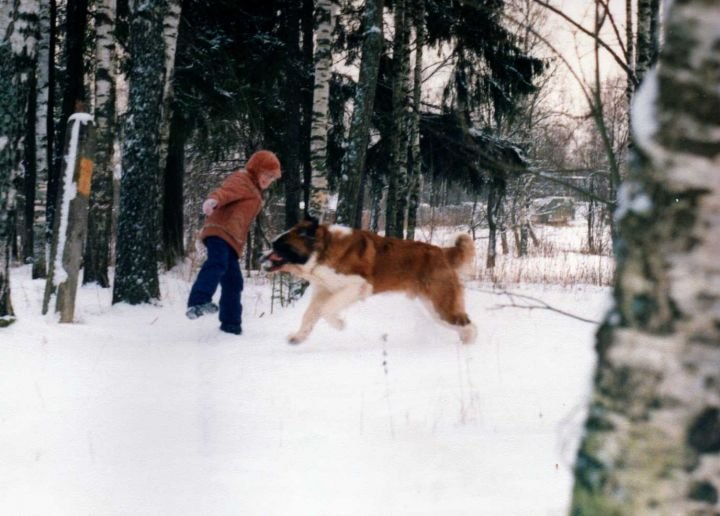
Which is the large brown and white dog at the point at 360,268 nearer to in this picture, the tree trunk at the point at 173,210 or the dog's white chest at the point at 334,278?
the dog's white chest at the point at 334,278

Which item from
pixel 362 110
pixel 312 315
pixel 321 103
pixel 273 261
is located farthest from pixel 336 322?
pixel 321 103

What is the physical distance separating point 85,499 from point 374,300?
17.3 feet

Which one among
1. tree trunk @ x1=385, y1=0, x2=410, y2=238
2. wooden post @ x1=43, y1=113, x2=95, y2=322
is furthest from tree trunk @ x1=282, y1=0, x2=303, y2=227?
wooden post @ x1=43, y1=113, x2=95, y2=322

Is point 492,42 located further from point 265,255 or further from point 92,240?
point 265,255

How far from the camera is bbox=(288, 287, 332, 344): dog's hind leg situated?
5.70m

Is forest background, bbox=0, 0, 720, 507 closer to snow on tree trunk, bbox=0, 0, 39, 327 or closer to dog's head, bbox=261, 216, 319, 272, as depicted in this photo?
snow on tree trunk, bbox=0, 0, 39, 327

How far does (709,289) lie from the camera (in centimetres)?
106

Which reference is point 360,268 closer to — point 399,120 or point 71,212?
point 71,212

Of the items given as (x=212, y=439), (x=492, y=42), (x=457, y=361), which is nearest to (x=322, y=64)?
(x=492, y=42)

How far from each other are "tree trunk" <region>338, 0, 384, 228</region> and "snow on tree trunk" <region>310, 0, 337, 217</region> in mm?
474

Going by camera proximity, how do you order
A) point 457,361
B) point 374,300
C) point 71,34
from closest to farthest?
Answer: point 457,361
point 374,300
point 71,34

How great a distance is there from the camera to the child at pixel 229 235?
606 cm

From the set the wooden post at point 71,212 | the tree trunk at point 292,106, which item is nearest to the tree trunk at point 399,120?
the tree trunk at point 292,106

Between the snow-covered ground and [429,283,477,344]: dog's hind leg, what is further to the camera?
[429,283,477,344]: dog's hind leg
